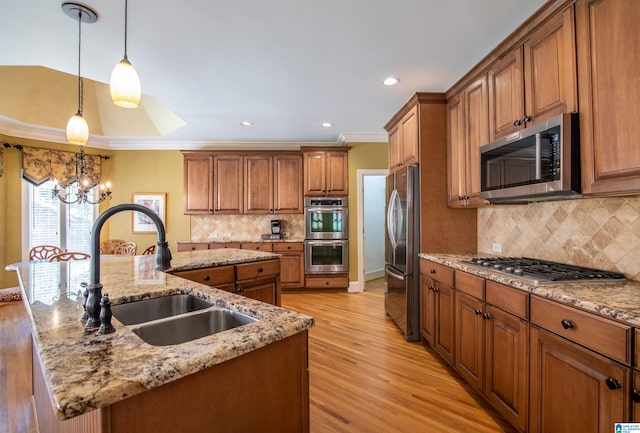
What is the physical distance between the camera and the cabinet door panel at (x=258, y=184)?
5293 mm

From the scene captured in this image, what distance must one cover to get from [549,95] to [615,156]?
0.57m

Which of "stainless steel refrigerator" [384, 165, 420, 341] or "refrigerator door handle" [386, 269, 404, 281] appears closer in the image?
"stainless steel refrigerator" [384, 165, 420, 341]

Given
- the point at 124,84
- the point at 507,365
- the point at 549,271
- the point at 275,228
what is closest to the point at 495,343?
the point at 507,365

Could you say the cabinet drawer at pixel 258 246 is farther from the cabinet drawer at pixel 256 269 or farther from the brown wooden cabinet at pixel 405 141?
the brown wooden cabinet at pixel 405 141

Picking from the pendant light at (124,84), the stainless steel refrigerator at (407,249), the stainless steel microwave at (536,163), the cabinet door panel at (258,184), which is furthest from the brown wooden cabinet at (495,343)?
the cabinet door panel at (258,184)

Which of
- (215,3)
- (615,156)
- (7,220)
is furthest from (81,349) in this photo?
(7,220)

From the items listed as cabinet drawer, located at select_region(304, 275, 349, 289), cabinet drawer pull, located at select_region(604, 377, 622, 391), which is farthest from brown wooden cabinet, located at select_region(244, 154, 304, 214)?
cabinet drawer pull, located at select_region(604, 377, 622, 391)

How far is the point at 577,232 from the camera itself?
1.99 meters

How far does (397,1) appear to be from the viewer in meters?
1.90

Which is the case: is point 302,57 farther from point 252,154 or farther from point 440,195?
point 252,154

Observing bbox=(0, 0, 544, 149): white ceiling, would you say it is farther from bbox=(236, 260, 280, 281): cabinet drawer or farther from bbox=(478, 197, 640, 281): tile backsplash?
bbox=(236, 260, 280, 281): cabinet drawer

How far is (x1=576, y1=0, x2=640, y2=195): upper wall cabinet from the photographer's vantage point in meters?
1.37

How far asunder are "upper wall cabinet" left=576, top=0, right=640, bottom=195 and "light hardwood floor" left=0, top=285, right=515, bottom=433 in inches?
60.0

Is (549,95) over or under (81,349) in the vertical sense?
over
